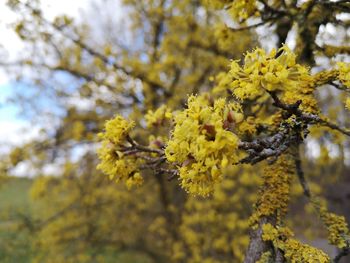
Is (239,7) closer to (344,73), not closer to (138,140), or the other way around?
(344,73)

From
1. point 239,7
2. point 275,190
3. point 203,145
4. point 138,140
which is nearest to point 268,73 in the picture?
point 203,145

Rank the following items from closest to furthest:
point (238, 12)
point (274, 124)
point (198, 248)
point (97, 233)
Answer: point (274, 124)
point (238, 12)
point (198, 248)
point (97, 233)

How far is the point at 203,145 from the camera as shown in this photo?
1.27m

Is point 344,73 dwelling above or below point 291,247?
above

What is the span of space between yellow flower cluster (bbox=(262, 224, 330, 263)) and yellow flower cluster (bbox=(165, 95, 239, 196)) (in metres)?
0.52

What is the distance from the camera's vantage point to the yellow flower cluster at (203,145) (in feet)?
4.20

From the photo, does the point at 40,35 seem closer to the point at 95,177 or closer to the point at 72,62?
the point at 72,62

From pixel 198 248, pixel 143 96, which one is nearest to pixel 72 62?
pixel 143 96

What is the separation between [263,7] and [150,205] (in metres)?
5.90

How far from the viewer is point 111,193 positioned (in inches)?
275

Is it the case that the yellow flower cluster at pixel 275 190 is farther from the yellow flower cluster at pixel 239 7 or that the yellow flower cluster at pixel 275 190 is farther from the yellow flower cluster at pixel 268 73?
the yellow flower cluster at pixel 239 7

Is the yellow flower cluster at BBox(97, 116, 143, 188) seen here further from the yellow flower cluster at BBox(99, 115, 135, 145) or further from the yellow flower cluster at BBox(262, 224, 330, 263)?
the yellow flower cluster at BBox(262, 224, 330, 263)

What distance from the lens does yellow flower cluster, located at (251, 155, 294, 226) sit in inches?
74.2

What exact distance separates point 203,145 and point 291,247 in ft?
2.43
